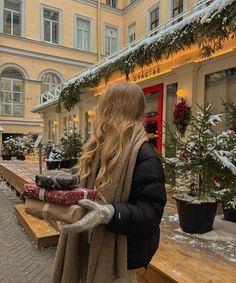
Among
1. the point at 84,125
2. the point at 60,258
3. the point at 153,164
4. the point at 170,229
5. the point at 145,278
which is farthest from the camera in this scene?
the point at 84,125

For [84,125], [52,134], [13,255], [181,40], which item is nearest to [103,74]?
[181,40]

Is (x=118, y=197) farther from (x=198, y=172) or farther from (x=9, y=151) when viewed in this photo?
(x=9, y=151)

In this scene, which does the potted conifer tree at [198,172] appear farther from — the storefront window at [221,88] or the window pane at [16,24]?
the window pane at [16,24]

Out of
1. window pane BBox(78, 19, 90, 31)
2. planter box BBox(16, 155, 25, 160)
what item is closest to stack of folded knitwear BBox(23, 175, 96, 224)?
planter box BBox(16, 155, 25, 160)

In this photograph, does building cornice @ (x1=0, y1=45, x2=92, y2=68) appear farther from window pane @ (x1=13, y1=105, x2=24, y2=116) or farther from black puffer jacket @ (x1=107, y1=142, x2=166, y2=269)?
black puffer jacket @ (x1=107, y1=142, x2=166, y2=269)

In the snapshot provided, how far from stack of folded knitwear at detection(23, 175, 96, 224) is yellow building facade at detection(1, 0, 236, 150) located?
3651 mm

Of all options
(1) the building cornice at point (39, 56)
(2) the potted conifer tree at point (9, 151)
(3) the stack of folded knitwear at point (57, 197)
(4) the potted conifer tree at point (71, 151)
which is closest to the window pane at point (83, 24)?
(1) the building cornice at point (39, 56)

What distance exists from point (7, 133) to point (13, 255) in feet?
61.4

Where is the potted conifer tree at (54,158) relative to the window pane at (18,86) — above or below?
below

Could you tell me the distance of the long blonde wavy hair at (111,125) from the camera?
1399 mm

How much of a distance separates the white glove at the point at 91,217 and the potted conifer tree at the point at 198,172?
6.87ft

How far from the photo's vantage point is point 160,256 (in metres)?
2.62

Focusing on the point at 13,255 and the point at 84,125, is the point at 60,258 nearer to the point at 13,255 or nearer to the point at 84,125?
the point at 13,255

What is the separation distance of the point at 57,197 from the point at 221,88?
18.1 ft
